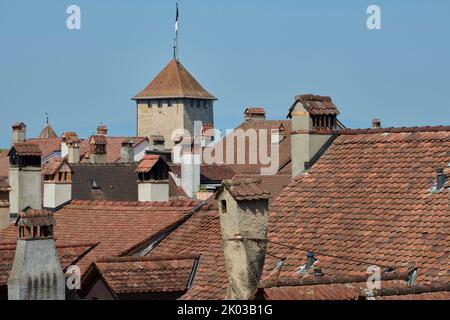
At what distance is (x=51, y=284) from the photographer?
20781 millimetres

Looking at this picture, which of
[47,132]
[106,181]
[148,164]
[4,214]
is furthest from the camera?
[47,132]

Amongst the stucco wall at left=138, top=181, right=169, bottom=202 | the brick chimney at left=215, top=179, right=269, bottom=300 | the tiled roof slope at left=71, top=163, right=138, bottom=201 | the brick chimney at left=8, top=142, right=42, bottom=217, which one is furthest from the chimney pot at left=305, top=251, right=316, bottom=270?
the tiled roof slope at left=71, top=163, right=138, bottom=201

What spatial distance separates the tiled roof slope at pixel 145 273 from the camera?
21.2 metres

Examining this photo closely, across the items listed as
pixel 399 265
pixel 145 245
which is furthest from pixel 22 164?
pixel 399 265

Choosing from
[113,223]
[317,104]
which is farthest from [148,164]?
[317,104]

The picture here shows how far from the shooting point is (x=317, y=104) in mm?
25297

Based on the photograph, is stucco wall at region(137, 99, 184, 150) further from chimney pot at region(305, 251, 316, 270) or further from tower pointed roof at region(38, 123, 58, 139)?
chimney pot at region(305, 251, 316, 270)

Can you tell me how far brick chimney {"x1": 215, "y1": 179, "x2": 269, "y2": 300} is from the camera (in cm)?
1769

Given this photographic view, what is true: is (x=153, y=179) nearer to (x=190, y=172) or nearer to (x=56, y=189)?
(x=56, y=189)

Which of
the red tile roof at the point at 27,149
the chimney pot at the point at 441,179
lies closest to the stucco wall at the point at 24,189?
the red tile roof at the point at 27,149

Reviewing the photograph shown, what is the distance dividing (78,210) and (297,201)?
328 inches

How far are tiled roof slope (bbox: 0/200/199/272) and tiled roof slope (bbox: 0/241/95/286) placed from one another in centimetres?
17

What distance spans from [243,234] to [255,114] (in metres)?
71.7

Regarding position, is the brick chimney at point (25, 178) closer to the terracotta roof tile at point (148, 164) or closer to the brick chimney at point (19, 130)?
the terracotta roof tile at point (148, 164)
